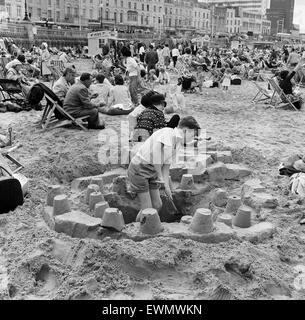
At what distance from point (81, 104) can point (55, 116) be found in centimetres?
66

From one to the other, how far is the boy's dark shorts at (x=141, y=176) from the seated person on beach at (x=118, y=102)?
18.1 feet

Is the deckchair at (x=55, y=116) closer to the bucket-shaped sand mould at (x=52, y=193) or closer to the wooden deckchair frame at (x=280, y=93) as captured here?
the bucket-shaped sand mould at (x=52, y=193)

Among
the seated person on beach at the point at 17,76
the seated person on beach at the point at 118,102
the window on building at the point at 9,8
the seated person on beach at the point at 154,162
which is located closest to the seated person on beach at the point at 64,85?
the seated person on beach at the point at 118,102

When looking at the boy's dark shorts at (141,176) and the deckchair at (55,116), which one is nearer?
the boy's dark shorts at (141,176)

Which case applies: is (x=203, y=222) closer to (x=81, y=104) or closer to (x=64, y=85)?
(x=81, y=104)

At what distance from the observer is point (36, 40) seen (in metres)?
36.4

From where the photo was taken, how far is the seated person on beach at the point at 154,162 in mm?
3914

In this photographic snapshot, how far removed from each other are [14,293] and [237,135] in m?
5.83

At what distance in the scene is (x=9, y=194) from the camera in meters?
4.30

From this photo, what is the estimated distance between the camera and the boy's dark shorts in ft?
13.5

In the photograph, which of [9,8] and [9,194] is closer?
[9,194]

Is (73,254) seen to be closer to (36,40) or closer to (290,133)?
(290,133)

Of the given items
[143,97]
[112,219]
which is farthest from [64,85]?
[112,219]

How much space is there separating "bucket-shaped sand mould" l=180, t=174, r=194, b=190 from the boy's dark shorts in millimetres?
962
